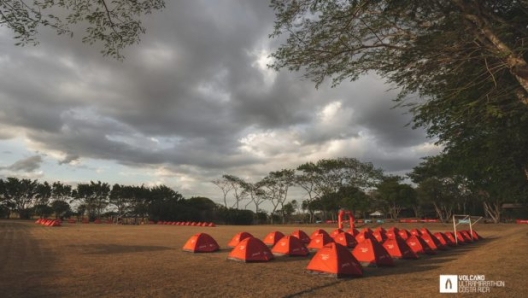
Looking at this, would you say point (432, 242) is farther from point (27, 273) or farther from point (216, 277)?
point (27, 273)

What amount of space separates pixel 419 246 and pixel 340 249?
27.0 ft

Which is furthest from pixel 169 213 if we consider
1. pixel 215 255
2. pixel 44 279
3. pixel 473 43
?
pixel 473 43

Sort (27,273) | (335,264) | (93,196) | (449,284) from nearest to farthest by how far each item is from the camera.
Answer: (449,284)
(335,264)
(27,273)
(93,196)

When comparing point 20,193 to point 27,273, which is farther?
point 20,193

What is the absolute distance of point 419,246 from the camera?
17.0 metres

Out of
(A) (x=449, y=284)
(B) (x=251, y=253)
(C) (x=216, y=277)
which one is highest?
(B) (x=251, y=253)

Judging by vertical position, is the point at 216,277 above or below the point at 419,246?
below

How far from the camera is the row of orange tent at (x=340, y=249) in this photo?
10609 millimetres

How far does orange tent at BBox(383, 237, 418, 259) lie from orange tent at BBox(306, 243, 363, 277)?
16.8ft

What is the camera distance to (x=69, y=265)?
1220cm

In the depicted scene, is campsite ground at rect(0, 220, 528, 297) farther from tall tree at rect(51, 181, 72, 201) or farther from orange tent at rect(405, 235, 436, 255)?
tall tree at rect(51, 181, 72, 201)

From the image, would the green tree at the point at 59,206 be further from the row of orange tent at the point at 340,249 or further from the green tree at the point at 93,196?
the row of orange tent at the point at 340,249

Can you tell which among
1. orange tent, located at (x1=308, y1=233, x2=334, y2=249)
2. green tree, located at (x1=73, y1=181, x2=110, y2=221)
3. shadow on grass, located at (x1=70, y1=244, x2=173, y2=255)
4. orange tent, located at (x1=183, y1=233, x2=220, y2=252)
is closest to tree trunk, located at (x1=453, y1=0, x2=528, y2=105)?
orange tent, located at (x1=308, y1=233, x2=334, y2=249)

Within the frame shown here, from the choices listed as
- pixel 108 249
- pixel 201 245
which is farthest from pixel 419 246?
pixel 108 249
